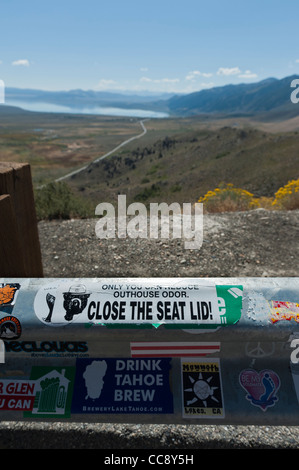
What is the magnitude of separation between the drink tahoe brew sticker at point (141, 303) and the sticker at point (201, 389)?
279 millimetres

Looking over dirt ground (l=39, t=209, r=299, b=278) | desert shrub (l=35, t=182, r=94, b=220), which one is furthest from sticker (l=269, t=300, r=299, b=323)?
desert shrub (l=35, t=182, r=94, b=220)

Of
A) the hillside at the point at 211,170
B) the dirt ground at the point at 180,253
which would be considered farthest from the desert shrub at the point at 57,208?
the hillside at the point at 211,170

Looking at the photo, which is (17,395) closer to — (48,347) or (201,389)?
(48,347)

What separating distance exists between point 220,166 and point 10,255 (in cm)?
4059

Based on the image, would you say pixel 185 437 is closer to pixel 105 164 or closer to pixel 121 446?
pixel 121 446

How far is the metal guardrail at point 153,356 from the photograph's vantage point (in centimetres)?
187

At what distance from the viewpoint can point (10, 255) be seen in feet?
8.36

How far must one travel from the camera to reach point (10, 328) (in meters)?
1.96

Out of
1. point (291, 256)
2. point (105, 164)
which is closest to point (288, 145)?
point (291, 256)

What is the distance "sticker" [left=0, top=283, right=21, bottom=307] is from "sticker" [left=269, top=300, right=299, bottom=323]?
1593 millimetres

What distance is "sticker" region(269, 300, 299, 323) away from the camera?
1922 millimetres

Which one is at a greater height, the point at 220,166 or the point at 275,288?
the point at 275,288

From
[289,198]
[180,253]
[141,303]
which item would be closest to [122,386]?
[141,303]

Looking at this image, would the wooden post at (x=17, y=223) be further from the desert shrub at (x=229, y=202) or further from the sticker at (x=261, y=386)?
the desert shrub at (x=229, y=202)
